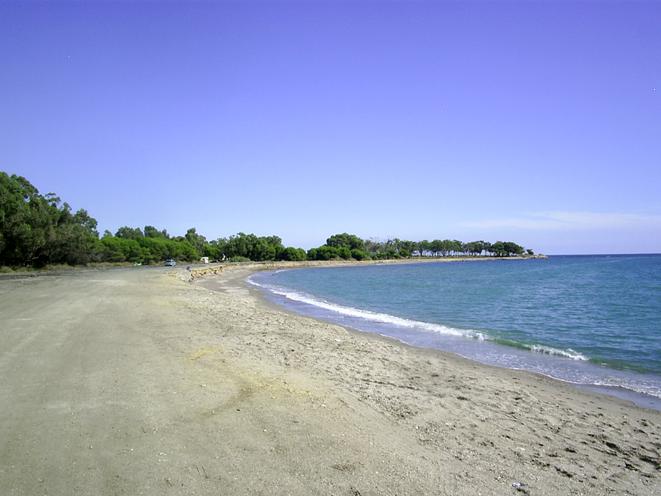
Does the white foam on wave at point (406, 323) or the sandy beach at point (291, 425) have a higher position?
the sandy beach at point (291, 425)

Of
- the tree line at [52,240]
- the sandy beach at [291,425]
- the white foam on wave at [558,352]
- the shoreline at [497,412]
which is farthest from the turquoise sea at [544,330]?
the tree line at [52,240]

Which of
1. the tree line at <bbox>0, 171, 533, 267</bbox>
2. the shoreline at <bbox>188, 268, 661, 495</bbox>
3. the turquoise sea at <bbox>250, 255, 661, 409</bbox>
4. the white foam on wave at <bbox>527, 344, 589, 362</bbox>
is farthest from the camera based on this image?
the tree line at <bbox>0, 171, 533, 267</bbox>

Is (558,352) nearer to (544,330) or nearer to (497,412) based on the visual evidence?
(544,330)

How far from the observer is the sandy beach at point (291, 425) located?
16.0 feet

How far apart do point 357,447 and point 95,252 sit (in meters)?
91.5

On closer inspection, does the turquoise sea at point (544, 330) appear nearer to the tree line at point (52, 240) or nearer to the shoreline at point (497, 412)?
the shoreline at point (497, 412)

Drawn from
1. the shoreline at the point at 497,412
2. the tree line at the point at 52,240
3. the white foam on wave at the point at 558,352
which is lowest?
the white foam on wave at the point at 558,352

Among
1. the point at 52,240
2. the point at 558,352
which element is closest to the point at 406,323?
the point at 558,352

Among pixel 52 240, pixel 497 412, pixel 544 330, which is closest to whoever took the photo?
pixel 497 412

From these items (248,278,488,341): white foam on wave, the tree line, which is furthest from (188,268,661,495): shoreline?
the tree line

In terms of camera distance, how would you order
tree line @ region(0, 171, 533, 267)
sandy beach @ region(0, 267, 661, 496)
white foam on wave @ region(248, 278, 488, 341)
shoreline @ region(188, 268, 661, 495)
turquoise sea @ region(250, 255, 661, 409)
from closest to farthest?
1. sandy beach @ region(0, 267, 661, 496)
2. shoreline @ region(188, 268, 661, 495)
3. turquoise sea @ region(250, 255, 661, 409)
4. white foam on wave @ region(248, 278, 488, 341)
5. tree line @ region(0, 171, 533, 267)

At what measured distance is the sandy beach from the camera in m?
4.87

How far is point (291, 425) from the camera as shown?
6379 mm

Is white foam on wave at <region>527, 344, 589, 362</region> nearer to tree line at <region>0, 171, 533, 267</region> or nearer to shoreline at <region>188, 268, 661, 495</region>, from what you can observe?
shoreline at <region>188, 268, 661, 495</region>
